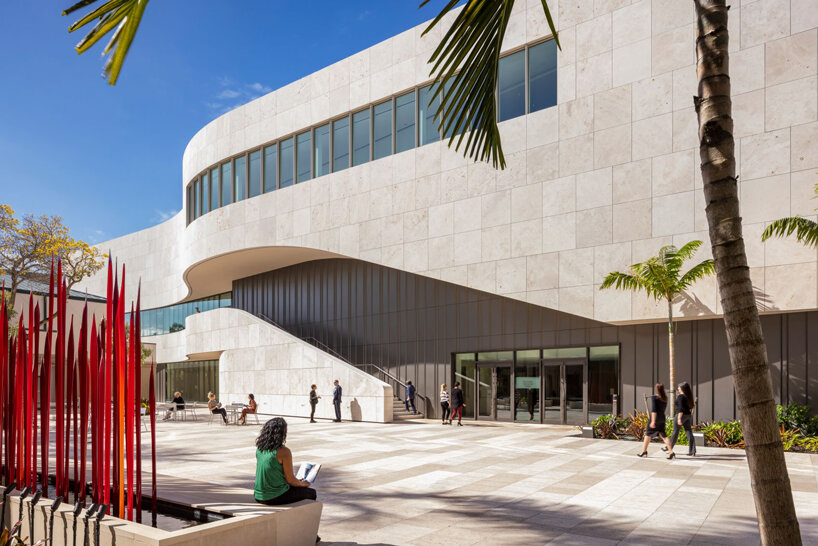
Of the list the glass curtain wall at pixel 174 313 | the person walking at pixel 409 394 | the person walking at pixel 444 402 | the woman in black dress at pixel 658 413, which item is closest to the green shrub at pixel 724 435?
the woman in black dress at pixel 658 413

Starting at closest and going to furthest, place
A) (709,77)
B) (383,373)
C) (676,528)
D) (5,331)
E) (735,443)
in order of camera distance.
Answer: (709,77) < (5,331) < (676,528) < (735,443) < (383,373)

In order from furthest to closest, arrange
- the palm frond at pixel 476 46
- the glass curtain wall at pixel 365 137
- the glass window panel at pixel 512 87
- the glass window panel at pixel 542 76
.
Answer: the glass window panel at pixel 512 87 < the glass curtain wall at pixel 365 137 < the glass window panel at pixel 542 76 < the palm frond at pixel 476 46

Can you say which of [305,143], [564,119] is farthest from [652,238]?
Answer: [305,143]

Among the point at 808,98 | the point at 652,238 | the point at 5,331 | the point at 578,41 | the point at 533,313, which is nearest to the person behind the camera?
the point at 5,331

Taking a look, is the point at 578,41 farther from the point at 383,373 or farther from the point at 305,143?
the point at 383,373

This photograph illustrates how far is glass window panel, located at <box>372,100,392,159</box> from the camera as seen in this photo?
26359 millimetres

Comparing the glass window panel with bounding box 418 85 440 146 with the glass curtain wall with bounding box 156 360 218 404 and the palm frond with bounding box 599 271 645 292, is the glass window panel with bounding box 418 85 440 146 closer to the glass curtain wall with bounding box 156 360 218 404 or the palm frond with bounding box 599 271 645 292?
the palm frond with bounding box 599 271 645 292

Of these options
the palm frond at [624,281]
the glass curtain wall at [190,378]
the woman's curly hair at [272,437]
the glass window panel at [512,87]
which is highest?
the glass window panel at [512,87]

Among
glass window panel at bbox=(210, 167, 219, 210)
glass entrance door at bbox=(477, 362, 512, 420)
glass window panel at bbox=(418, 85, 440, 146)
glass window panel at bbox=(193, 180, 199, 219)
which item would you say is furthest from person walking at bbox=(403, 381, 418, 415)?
glass window panel at bbox=(193, 180, 199, 219)

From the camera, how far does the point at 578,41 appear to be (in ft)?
69.5

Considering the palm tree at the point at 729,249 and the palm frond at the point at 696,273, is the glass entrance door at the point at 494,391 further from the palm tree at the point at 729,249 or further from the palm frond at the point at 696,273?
the palm tree at the point at 729,249

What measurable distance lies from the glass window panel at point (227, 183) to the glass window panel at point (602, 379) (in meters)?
19.8

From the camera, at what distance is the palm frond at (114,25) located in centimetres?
212

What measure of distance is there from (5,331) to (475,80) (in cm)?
629
